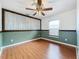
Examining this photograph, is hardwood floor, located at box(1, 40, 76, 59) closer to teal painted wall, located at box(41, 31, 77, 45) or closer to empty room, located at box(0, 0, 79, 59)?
empty room, located at box(0, 0, 79, 59)

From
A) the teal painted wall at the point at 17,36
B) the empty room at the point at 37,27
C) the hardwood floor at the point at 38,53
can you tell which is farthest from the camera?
the teal painted wall at the point at 17,36

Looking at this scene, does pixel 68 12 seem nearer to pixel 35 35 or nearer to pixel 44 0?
pixel 44 0

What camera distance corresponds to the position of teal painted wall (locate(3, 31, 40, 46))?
4.59 m

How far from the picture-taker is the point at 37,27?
284 inches

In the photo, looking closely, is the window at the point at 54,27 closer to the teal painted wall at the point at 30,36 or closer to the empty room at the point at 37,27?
the empty room at the point at 37,27

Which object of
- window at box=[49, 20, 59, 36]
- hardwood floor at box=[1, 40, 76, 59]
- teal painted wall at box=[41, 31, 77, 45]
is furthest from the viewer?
window at box=[49, 20, 59, 36]

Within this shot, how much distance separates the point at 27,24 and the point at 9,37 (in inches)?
73.0

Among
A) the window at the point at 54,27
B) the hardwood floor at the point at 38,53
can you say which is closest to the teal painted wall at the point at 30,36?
the window at the point at 54,27

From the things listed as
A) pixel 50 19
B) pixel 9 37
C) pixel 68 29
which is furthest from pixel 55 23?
pixel 9 37

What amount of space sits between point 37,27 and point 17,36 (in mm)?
2393

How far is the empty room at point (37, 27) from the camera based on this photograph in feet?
12.2

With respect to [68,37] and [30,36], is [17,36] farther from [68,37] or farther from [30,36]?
[68,37]

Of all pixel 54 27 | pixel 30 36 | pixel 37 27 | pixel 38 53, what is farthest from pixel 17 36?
pixel 54 27

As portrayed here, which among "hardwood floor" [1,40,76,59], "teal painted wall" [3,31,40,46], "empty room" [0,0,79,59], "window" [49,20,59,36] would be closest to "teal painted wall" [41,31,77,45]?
"empty room" [0,0,79,59]
